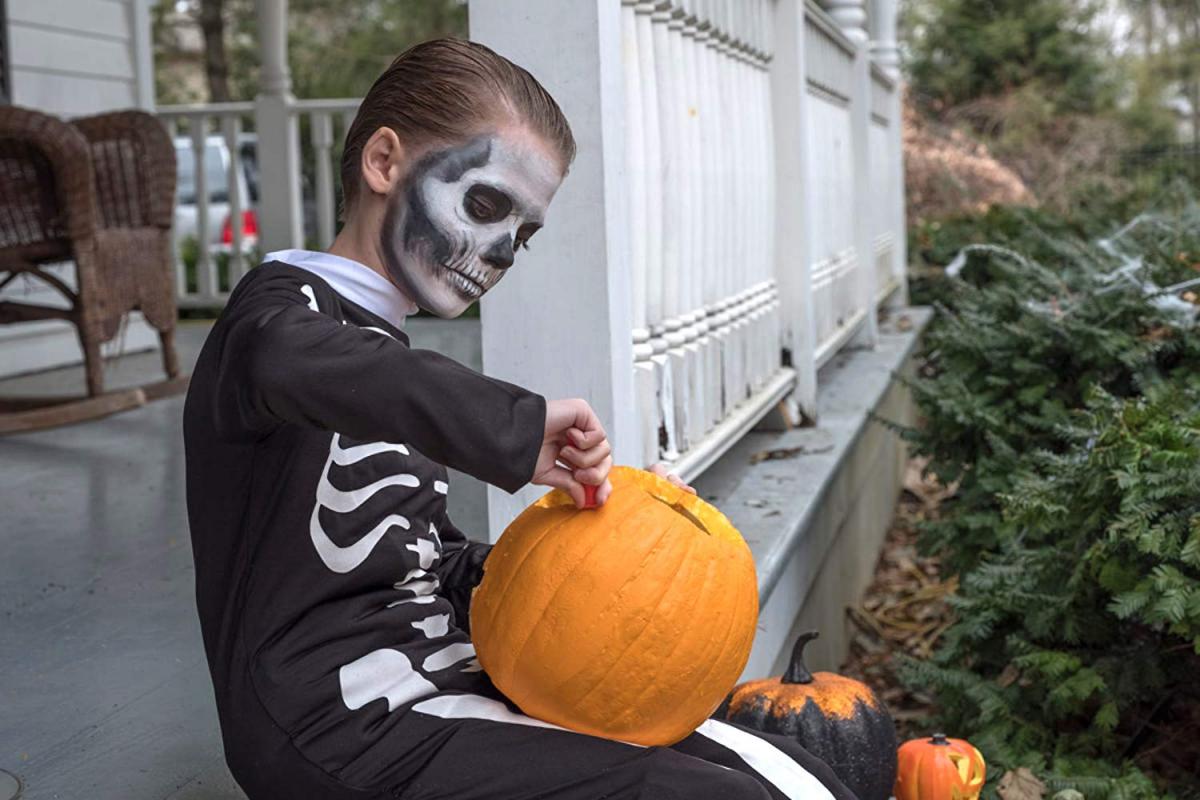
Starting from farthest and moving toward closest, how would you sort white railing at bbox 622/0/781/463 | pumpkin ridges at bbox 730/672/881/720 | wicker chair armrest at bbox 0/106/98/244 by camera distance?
1. wicker chair armrest at bbox 0/106/98/244
2. white railing at bbox 622/0/781/463
3. pumpkin ridges at bbox 730/672/881/720

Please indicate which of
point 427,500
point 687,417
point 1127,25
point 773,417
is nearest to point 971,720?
point 687,417

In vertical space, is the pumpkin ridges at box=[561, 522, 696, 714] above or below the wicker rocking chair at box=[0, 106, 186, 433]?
below

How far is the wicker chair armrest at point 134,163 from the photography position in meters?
6.03

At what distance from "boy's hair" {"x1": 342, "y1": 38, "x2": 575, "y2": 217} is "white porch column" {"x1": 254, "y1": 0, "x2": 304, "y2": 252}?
801cm

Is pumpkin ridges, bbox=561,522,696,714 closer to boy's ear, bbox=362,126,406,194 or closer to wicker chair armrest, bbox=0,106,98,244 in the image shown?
boy's ear, bbox=362,126,406,194

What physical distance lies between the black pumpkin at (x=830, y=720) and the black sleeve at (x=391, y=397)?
3.63ft

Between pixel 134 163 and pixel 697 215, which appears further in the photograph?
pixel 134 163

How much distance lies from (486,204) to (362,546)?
1.49 ft

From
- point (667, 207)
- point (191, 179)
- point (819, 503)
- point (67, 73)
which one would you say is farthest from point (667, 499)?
point (191, 179)

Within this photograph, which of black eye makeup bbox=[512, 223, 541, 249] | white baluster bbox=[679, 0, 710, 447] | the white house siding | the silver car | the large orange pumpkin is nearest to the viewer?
the large orange pumpkin

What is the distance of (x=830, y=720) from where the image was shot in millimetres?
2439

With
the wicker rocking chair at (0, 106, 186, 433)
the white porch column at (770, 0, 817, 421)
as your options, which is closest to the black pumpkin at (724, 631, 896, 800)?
the white porch column at (770, 0, 817, 421)

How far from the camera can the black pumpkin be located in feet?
7.95

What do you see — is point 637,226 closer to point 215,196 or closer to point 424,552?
point 424,552
